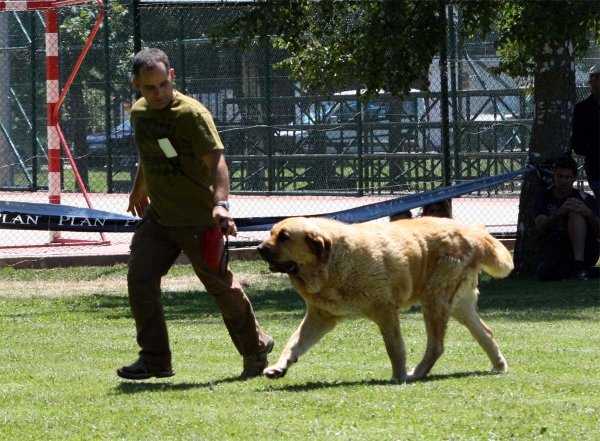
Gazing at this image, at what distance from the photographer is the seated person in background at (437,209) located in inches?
482

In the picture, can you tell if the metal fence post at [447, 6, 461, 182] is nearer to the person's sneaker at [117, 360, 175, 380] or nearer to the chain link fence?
the chain link fence

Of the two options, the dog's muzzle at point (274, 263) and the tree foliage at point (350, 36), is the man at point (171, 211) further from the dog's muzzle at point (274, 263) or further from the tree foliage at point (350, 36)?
the tree foliage at point (350, 36)

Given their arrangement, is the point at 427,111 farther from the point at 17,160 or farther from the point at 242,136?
the point at 17,160

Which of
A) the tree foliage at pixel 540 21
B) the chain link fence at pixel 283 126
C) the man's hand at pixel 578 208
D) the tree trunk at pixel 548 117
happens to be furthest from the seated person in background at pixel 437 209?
the chain link fence at pixel 283 126

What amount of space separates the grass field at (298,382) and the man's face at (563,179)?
4.00 ft

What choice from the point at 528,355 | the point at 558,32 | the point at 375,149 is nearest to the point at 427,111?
the point at 375,149

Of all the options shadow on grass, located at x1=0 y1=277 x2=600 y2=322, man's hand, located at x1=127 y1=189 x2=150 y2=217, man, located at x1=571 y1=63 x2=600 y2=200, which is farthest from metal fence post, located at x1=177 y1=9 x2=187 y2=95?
man's hand, located at x1=127 y1=189 x2=150 y2=217

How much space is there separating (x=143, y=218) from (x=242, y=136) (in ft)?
40.2

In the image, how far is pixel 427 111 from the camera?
19.6m

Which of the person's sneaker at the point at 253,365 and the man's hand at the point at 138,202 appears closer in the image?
the person's sneaker at the point at 253,365

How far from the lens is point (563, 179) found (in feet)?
38.7

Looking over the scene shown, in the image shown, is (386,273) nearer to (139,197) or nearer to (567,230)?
(139,197)

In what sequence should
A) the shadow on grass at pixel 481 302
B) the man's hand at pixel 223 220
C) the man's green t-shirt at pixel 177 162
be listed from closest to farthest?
1. the man's hand at pixel 223 220
2. the man's green t-shirt at pixel 177 162
3. the shadow on grass at pixel 481 302

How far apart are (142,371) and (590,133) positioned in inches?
275
